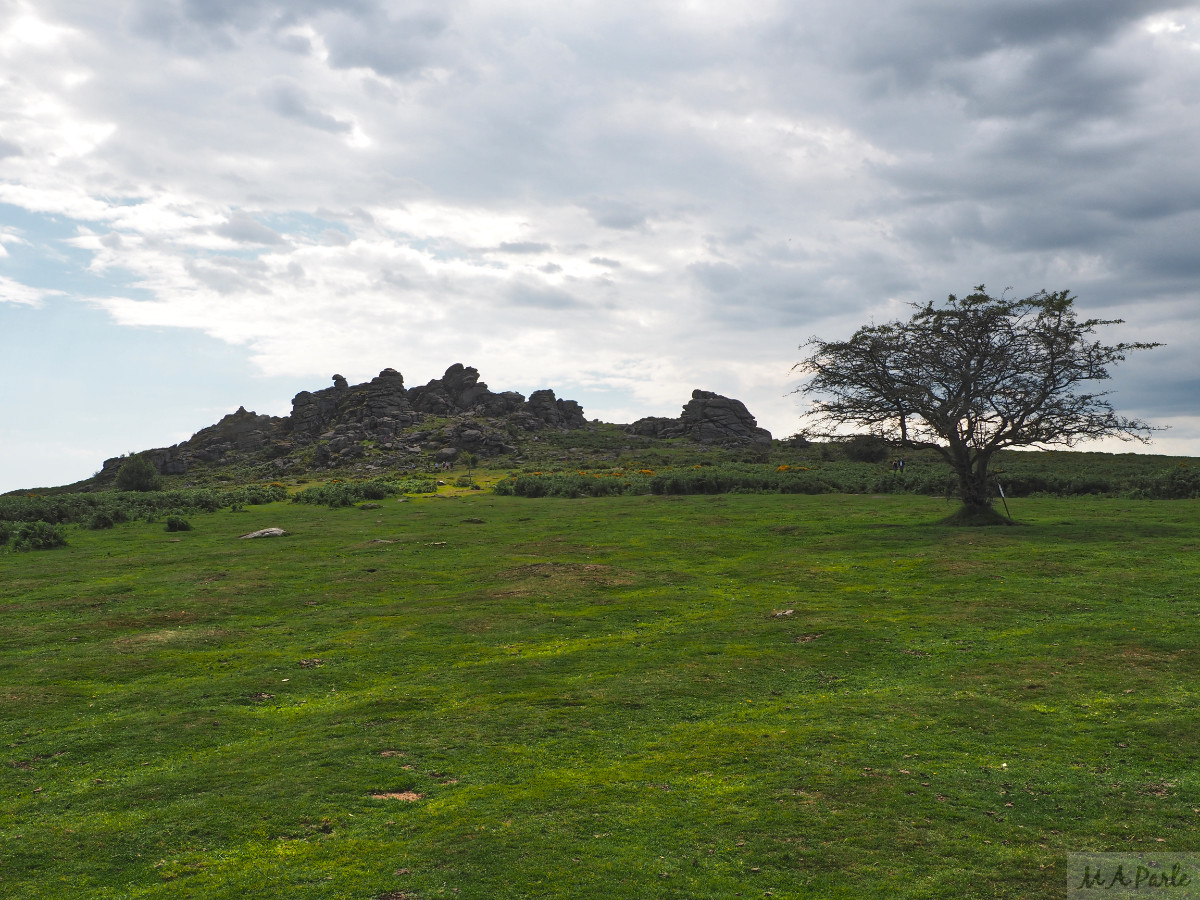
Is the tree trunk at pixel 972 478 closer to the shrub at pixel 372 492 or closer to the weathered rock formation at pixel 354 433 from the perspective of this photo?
the shrub at pixel 372 492

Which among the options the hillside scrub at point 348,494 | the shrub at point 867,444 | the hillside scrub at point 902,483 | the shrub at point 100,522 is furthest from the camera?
the hillside scrub at point 348,494

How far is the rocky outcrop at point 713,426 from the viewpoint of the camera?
184 metres

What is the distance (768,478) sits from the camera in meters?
76.4

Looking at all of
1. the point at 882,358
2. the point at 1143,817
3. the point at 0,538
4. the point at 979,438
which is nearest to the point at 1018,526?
the point at 979,438

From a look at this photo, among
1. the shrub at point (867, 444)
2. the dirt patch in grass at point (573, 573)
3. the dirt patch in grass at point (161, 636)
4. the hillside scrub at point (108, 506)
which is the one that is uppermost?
the shrub at point (867, 444)

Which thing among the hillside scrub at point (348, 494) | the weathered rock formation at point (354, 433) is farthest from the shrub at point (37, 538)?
the weathered rock formation at point (354, 433)

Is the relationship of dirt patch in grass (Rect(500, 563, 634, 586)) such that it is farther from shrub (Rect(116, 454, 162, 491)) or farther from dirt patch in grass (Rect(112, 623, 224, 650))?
shrub (Rect(116, 454, 162, 491))

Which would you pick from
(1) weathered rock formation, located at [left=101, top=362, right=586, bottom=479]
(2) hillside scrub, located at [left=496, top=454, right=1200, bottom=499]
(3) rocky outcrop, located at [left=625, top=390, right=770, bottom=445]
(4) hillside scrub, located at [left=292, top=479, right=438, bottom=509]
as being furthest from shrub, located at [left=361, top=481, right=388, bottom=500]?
(3) rocky outcrop, located at [left=625, top=390, right=770, bottom=445]

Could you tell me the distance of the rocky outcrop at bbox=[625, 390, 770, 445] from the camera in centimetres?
18350

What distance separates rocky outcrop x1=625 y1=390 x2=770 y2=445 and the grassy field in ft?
503

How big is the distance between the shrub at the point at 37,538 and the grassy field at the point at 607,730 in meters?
12.1

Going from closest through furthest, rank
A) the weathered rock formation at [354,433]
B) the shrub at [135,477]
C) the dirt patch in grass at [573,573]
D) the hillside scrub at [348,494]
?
the dirt patch in grass at [573,573] < the hillside scrub at [348,494] < the shrub at [135,477] < the weathered rock formation at [354,433]

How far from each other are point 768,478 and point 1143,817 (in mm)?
67881

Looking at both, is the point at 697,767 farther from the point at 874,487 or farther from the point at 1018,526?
the point at 874,487
